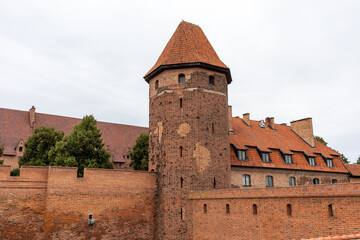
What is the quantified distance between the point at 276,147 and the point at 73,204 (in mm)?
17409

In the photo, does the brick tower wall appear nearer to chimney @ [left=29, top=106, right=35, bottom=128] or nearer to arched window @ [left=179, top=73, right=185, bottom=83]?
arched window @ [left=179, top=73, right=185, bottom=83]

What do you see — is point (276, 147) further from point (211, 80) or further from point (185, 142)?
point (185, 142)

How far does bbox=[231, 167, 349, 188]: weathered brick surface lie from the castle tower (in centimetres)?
281

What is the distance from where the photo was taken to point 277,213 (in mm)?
13992

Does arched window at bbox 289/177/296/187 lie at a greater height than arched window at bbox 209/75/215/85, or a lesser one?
lesser

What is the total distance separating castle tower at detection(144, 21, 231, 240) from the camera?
18.7 m

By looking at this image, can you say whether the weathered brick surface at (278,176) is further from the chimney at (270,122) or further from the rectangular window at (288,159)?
the chimney at (270,122)

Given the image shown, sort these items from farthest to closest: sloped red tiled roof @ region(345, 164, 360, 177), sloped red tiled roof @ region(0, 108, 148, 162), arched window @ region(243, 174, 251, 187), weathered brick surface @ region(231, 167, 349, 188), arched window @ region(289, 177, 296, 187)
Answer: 1. sloped red tiled roof @ region(0, 108, 148, 162)
2. sloped red tiled roof @ region(345, 164, 360, 177)
3. arched window @ region(289, 177, 296, 187)
4. arched window @ region(243, 174, 251, 187)
5. weathered brick surface @ region(231, 167, 349, 188)

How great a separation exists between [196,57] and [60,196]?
11916 millimetres

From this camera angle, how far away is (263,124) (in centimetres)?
3098

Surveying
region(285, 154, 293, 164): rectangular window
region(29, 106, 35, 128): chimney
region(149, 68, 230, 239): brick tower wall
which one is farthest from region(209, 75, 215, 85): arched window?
region(29, 106, 35, 128): chimney

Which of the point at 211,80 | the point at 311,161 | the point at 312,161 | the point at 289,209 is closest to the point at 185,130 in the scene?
the point at 211,80

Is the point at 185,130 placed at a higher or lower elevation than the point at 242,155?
higher

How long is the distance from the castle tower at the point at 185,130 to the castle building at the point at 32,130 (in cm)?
2112
